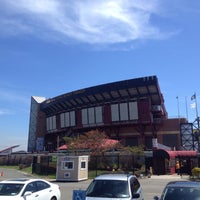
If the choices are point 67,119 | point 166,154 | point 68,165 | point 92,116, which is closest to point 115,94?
point 92,116

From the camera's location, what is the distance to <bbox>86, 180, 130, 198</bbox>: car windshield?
34.9ft

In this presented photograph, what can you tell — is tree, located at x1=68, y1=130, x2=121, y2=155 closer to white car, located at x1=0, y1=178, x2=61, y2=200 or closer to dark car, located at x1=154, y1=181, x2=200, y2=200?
white car, located at x1=0, y1=178, x2=61, y2=200

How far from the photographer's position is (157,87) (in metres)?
75.3

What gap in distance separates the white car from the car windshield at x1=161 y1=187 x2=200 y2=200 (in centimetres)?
505

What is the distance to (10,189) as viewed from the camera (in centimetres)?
1221

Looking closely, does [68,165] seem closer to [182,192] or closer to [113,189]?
[113,189]

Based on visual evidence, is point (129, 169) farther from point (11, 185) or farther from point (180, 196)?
point (180, 196)

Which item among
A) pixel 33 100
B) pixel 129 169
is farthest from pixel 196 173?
pixel 33 100

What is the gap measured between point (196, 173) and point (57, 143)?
70.5m

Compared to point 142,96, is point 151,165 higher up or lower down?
lower down

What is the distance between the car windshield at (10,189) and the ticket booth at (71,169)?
21701mm

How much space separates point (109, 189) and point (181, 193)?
101 inches

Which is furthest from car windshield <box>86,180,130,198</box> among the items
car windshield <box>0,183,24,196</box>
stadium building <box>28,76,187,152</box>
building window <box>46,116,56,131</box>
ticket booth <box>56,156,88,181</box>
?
building window <box>46,116,56,131</box>

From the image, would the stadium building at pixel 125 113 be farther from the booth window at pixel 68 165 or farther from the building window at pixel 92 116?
the booth window at pixel 68 165
